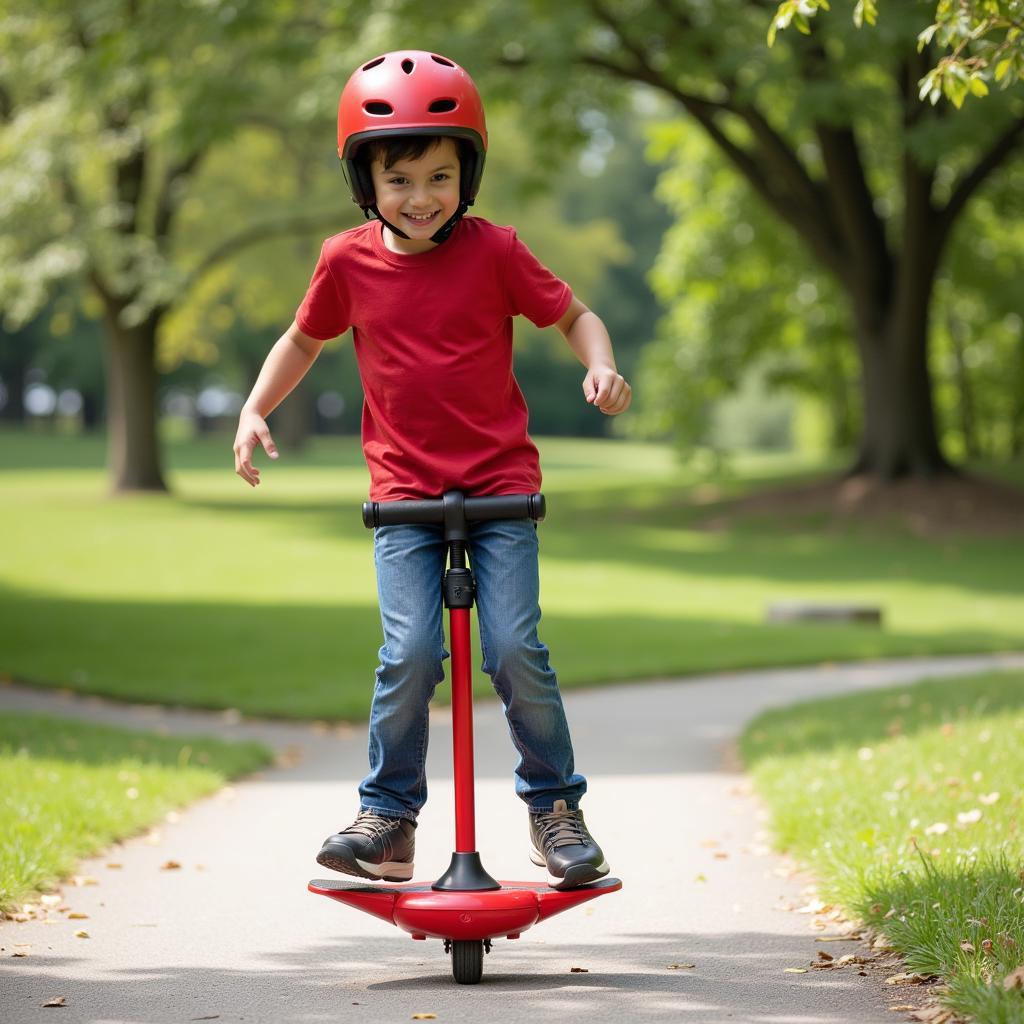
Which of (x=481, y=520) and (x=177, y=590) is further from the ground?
(x=481, y=520)

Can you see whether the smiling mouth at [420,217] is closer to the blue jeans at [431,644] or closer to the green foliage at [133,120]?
the blue jeans at [431,644]

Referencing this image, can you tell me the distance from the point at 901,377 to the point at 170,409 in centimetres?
8845

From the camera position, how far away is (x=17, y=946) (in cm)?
485

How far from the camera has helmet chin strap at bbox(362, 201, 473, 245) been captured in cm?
440

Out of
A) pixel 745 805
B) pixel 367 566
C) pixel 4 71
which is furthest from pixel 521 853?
pixel 4 71

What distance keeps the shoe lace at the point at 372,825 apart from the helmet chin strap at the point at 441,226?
154cm

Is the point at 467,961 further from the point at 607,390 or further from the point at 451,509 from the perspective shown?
the point at 607,390

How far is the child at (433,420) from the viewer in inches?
172

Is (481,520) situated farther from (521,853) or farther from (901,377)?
(901,377)

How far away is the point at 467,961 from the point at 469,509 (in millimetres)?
1197

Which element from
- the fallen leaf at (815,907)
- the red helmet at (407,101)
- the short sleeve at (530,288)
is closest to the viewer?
the red helmet at (407,101)

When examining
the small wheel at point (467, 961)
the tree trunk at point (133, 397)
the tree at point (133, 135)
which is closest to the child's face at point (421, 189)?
the small wheel at point (467, 961)

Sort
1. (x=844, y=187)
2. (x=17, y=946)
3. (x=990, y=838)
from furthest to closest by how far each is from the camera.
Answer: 1. (x=844, y=187)
2. (x=990, y=838)
3. (x=17, y=946)

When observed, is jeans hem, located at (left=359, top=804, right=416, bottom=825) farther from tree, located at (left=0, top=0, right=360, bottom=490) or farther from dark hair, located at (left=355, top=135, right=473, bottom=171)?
tree, located at (left=0, top=0, right=360, bottom=490)
